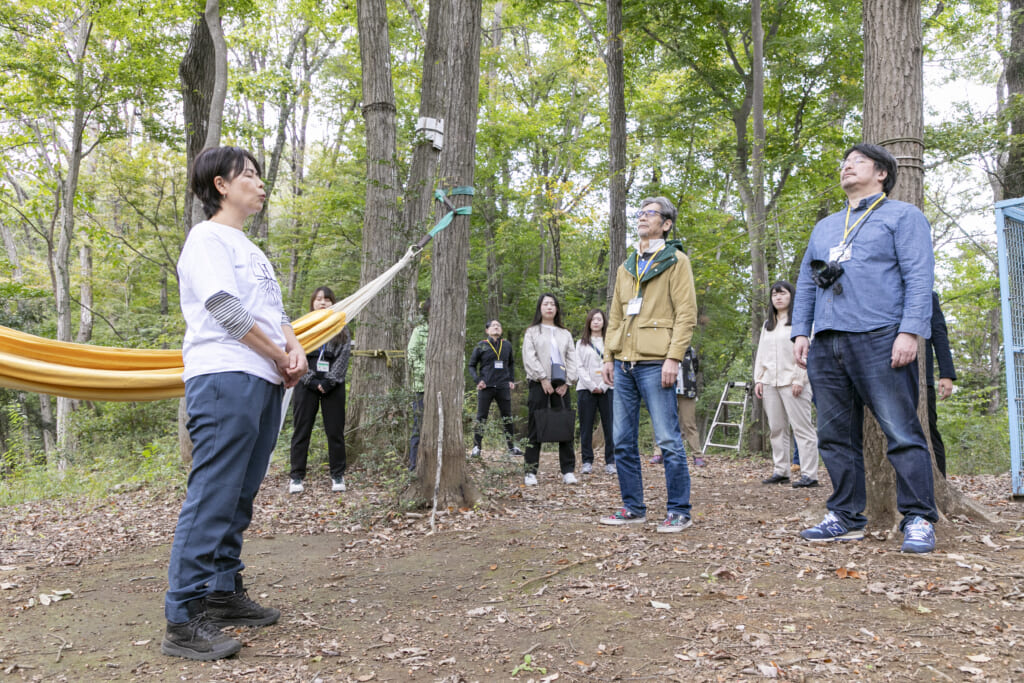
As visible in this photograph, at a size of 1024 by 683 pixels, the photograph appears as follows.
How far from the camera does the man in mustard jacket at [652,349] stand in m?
3.92

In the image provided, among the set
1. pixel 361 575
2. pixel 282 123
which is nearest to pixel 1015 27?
pixel 361 575

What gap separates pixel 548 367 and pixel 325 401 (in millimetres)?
2046

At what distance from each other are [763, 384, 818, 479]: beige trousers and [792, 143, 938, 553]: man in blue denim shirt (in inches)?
84.7

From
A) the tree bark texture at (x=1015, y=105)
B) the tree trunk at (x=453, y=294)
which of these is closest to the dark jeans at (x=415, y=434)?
the tree trunk at (x=453, y=294)

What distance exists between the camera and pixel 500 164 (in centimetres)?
1719

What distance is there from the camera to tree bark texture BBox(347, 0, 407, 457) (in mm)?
6488

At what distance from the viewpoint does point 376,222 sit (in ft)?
22.6

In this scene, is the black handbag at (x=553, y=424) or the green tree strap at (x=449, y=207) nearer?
the green tree strap at (x=449, y=207)

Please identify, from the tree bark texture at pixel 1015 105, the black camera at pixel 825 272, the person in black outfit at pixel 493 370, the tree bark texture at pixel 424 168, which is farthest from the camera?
the tree bark texture at pixel 1015 105

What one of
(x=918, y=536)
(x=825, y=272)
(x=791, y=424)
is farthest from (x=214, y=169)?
(x=791, y=424)

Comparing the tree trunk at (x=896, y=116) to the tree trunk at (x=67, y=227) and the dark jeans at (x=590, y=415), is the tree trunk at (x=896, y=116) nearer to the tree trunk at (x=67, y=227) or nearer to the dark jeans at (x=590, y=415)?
the dark jeans at (x=590, y=415)

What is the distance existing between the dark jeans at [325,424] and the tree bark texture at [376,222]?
0.26m

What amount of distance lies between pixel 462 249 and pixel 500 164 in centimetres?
1306

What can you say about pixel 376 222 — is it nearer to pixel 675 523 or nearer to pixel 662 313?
pixel 662 313
